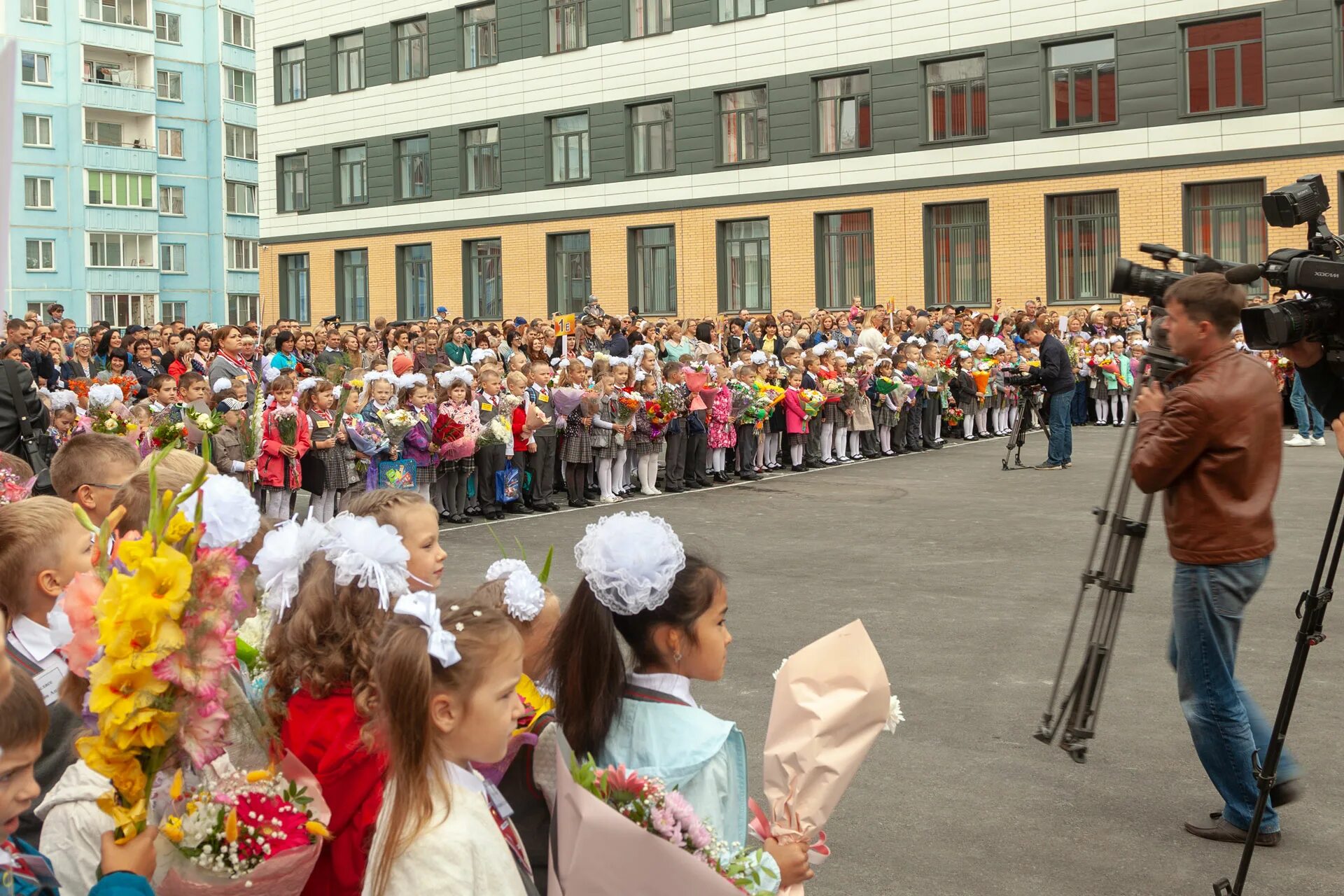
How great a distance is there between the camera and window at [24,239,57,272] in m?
62.9

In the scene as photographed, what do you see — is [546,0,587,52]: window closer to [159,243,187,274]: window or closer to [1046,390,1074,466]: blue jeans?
[1046,390,1074,466]: blue jeans

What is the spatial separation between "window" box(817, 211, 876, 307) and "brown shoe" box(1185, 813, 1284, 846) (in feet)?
102

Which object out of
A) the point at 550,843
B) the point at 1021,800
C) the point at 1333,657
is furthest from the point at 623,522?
the point at 1333,657

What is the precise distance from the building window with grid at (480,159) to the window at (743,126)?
816cm

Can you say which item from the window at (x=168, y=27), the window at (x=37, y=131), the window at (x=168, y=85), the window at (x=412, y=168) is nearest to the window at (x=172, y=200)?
the window at (x=168, y=85)

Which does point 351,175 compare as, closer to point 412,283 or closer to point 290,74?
point 412,283

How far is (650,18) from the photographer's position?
128ft

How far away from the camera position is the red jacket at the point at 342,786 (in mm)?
3314

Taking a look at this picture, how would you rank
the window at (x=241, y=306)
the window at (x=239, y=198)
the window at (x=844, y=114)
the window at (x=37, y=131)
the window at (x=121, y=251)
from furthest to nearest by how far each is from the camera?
the window at (x=239, y=198) → the window at (x=241, y=306) → the window at (x=121, y=251) → the window at (x=37, y=131) → the window at (x=844, y=114)

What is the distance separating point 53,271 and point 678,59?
126ft

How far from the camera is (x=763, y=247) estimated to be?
1496 inches

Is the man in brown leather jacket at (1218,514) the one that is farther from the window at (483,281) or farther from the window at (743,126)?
the window at (483,281)

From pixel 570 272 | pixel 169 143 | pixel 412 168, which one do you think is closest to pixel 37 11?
pixel 169 143

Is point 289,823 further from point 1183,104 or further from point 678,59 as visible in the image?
point 678,59
